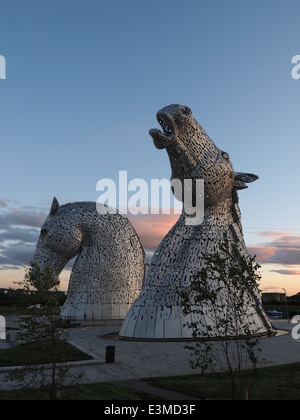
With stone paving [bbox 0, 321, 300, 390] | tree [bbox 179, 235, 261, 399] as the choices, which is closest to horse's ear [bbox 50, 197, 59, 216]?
stone paving [bbox 0, 321, 300, 390]

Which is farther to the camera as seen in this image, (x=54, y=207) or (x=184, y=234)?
(x=54, y=207)

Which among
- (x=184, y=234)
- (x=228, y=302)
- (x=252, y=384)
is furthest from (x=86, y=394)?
(x=184, y=234)

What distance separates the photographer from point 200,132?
1628 cm

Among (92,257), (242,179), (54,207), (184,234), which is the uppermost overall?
(54,207)

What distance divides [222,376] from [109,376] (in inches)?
117

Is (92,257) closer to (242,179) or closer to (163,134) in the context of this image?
(242,179)

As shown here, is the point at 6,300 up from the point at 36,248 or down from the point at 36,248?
down

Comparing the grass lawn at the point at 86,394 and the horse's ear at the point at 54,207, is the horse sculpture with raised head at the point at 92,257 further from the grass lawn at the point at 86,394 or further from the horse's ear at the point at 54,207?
the grass lawn at the point at 86,394

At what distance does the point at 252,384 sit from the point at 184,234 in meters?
9.44

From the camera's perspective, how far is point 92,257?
2541 cm

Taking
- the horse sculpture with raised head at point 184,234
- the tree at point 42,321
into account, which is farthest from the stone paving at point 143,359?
the tree at point 42,321

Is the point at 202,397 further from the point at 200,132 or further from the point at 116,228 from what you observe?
the point at 116,228

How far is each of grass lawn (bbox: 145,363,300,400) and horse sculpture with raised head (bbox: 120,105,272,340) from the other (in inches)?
175
